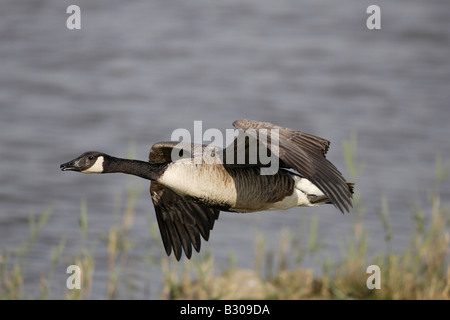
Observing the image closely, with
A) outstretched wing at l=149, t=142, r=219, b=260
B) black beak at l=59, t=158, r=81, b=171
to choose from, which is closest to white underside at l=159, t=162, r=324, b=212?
black beak at l=59, t=158, r=81, b=171

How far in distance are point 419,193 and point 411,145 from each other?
5.76ft

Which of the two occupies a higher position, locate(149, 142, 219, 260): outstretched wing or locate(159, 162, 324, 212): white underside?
locate(159, 162, 324, 212): white underside

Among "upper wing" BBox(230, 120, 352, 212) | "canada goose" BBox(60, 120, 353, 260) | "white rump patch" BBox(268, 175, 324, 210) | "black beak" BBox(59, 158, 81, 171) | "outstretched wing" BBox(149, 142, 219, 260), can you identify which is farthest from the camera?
"outstretched wing" BBox(149, 142, 219, 260)

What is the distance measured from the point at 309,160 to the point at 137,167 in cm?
123

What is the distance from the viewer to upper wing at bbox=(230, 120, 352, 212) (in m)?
4.99

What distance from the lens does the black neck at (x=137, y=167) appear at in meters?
5.64

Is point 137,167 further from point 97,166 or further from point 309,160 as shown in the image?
point 309,160

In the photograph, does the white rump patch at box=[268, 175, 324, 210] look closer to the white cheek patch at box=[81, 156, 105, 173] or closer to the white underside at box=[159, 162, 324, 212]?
the white underside at box=[159, 162, 324, 212]

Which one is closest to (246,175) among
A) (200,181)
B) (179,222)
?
(200,181)

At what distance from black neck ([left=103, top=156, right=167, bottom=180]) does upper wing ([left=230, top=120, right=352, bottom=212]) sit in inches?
28.3

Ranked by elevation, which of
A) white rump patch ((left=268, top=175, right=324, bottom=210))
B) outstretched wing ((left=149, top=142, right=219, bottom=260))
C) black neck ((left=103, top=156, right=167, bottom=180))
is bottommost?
outstretched wing ((left=149, top=142, right=219, bottom=260))

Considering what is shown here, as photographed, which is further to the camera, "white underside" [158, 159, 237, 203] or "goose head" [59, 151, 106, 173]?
"goose head" [59, 151, 106, 173]

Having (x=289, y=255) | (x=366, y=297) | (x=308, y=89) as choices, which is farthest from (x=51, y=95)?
(x=366, y=297)

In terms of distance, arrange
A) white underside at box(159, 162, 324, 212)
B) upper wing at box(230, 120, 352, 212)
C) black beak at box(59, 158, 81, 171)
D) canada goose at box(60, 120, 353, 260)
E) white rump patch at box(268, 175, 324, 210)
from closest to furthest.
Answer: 1. upper wing at box(230, 120, 352, 212)
2. canada goose at box(60, 120, 353, 260)
3. white underside at box(159, 162, 324, 212)
4. black beak at box(59, 158, 81, 171)
5. white rump patch at box(268, 175, 324, 210)
